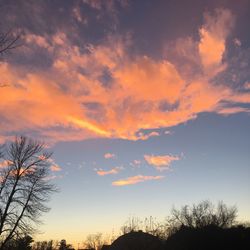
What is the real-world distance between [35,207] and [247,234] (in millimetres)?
19765

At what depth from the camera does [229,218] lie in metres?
85.5

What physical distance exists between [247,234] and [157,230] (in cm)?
2042

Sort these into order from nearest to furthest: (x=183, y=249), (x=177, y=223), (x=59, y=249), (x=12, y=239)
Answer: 1. (x=12, y=239)
2. (x=183, y=249)
3. (x=177, y=223)
4. (x=59, y=249)

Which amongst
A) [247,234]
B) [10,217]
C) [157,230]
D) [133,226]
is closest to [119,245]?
[133,226]

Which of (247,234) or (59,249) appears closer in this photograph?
(247,234)

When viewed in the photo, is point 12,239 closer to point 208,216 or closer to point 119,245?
point 119,245

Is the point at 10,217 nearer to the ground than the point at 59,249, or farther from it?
nearer to the ground

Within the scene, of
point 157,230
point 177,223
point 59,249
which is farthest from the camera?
point 59,249

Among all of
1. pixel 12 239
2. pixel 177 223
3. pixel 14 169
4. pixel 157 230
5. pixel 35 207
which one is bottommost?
pixel 12 239

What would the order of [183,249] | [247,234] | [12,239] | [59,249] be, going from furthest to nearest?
[59,249] → [183,249] → [247,234] → [12,239]

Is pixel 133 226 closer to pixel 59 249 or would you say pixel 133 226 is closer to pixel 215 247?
pixel 215 247

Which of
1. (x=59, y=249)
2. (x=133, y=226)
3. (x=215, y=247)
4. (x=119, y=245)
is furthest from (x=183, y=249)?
(x=59, y=249)

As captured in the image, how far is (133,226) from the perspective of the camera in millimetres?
59125

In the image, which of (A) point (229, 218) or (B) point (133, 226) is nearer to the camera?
(B) point (133, 226)
